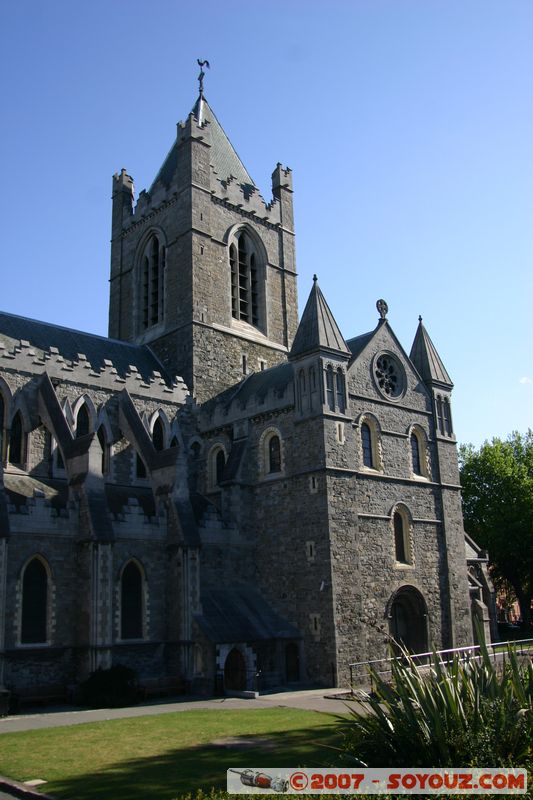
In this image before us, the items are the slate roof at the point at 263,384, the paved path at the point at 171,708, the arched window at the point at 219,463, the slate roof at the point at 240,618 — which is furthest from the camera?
the arched window at the point at 219,463

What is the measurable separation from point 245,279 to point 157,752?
30.1 meters

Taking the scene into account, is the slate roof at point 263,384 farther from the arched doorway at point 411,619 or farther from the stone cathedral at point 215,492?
the arched doorway at point 411,619

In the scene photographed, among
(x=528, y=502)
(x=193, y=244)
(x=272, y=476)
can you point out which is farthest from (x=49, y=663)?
(x=528, y=502)

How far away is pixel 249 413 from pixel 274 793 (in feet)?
78.7

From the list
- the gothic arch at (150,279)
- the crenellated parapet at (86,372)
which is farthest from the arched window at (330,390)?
the gothic arch at (150,279)

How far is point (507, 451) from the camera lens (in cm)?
5462

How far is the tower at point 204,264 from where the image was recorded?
37.8m

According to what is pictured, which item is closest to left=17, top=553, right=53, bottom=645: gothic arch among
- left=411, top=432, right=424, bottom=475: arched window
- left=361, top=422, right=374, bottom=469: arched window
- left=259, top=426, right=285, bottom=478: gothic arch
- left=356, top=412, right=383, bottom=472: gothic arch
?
left=259, top=426, right=285, bottom=478: gothic arch

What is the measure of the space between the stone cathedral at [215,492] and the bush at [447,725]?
16.4 metres

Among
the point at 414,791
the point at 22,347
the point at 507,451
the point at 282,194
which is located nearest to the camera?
the point at 414,791

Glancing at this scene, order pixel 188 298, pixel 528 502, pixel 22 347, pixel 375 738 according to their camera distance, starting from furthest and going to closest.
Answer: pixel 528 502
pixel 188 298
pixel 22 347
pixel 375 738

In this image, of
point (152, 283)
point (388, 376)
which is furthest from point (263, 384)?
point (152, 283)

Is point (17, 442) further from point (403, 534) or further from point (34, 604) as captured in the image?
point (403, 534)

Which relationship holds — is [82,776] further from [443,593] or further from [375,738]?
[443,593]
